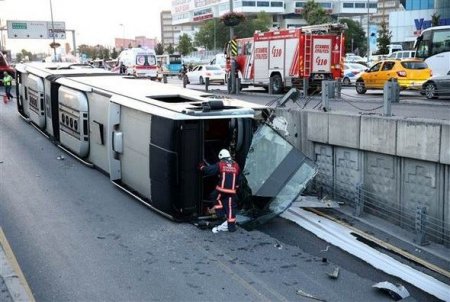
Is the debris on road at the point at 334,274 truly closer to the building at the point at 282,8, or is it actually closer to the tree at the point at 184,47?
the tree at the point at 184,47

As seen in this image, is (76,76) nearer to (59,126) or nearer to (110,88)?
(59,126)

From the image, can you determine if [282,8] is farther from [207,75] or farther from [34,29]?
[207,75]

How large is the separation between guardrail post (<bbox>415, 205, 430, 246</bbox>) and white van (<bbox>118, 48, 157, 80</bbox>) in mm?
32146

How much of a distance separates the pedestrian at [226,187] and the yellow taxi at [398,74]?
620 inches

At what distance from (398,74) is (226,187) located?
17.3 meters

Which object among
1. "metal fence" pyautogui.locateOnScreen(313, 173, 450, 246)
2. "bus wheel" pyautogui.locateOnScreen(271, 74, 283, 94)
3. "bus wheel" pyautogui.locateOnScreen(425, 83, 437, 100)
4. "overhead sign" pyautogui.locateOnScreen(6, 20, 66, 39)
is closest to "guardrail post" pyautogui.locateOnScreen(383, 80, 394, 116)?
"metal fence" pyautogui.locateOnScreen(313, 173, 450, 246)

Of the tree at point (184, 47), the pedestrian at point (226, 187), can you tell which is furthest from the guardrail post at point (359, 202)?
the tree at point (184, 47)

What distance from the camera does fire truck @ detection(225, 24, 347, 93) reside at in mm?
23469

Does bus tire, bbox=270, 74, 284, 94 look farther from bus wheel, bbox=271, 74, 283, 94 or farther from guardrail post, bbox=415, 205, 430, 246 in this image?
guardrail post, bbox=415, 205, 430, 246

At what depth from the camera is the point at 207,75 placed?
38.4 metres

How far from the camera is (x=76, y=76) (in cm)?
1633

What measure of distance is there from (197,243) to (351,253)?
8.04ft

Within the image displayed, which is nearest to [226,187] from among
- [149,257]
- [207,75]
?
[149,257]

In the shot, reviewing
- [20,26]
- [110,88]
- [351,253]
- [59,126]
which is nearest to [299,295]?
[351,253]
